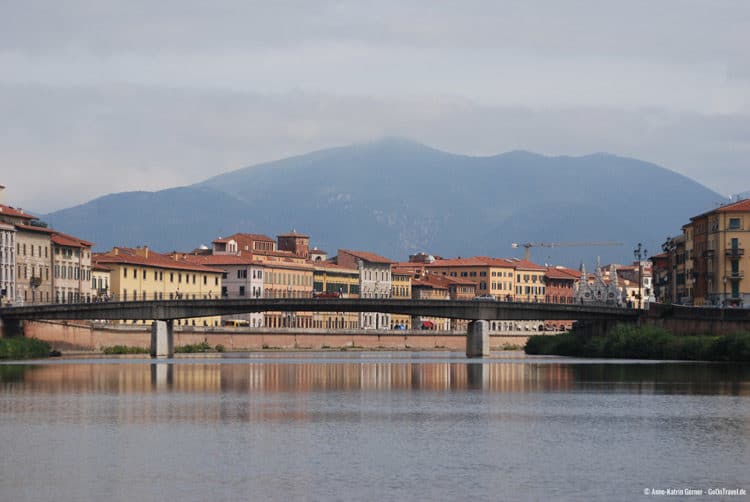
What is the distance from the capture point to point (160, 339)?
14875 centimetres

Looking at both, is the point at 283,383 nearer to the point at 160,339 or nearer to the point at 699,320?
the point at 699,320

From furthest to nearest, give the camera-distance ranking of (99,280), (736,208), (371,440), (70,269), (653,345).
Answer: (99,280) < (70,269) < (736,208) < (653,345) < (371,440)

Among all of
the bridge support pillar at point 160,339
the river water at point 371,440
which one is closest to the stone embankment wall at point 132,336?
the bridge support pillar at point 160,339

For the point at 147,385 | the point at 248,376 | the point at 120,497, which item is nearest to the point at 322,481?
the point at 120,497

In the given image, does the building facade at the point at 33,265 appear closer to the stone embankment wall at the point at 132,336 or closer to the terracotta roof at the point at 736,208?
the stone embankment wall at the point at 132,336

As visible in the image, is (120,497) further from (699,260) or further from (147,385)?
(699,260)

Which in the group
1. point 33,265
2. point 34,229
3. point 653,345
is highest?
point 34,229

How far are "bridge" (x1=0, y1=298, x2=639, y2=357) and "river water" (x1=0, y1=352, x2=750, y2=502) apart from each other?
188ft

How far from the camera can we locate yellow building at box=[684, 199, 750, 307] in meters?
153

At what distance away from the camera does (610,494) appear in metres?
38.4

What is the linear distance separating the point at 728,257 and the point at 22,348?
62.9 m

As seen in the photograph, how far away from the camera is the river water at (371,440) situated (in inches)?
1566

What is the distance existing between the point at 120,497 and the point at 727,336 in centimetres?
8181

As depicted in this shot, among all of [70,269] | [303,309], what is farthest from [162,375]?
[70,269]
